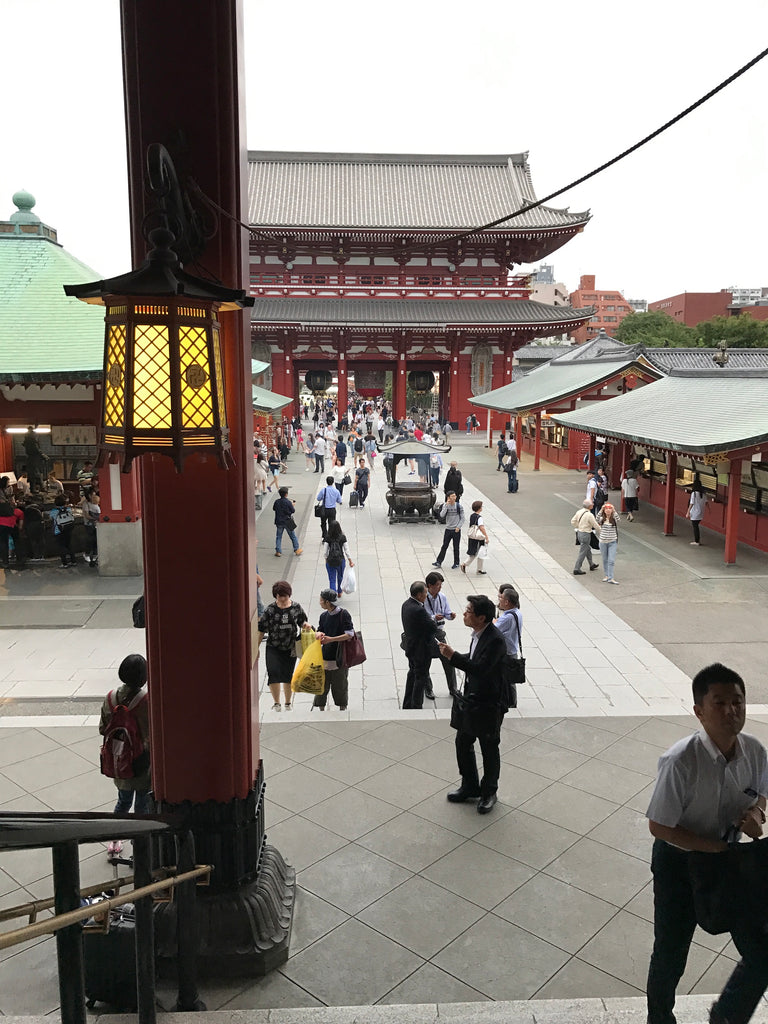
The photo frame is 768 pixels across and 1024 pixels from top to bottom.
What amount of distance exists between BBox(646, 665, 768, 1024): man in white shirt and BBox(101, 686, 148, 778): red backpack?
3.16 metres

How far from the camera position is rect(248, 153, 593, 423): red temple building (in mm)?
37312

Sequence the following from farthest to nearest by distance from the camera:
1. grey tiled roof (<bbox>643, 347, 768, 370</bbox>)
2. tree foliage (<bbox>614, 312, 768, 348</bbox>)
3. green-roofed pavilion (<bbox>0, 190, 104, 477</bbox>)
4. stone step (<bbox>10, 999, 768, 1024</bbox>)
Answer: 1. tree foliage (<bbox>614, 312, 768, 348</bbox>)
2. grey tiled roof (<bbox>643, 347, 768, 370</bbox>)
3. green-roofed pavilion (<bbox>0, 190, 104, 477</bbox>)
4. stone step (<bbox>10, 999, 768, 1024</bbox>)

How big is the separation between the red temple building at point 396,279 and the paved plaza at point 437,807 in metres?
28.5

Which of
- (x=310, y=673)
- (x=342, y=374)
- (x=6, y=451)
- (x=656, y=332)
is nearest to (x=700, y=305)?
(x=656, y=332)

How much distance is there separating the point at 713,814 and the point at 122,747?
3447mm

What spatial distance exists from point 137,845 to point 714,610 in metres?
10.2

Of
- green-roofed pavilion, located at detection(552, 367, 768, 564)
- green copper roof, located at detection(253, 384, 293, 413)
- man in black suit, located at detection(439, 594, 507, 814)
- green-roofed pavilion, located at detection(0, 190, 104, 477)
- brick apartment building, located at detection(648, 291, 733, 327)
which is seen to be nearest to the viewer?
man in black suit, located at detection(439, 594, 507, 814)

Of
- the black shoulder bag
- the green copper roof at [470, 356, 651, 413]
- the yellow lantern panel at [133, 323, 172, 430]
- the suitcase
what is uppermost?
the green copper roof at [470, 356, 651, 413]

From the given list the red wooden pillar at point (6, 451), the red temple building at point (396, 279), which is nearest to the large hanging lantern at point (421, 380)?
the red temple building at point (396, 279)

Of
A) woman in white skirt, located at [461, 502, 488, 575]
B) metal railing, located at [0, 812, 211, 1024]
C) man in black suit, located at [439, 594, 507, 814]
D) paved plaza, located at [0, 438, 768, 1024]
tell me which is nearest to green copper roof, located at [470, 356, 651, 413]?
woman in white skirt, located at [461, 502, 488, 575]

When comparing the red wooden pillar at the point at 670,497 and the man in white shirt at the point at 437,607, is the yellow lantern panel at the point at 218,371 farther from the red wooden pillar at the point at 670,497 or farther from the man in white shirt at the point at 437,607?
the red wooden pillar at the point at 670,497

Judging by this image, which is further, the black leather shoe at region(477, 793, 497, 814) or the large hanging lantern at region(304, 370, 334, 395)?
the large hanging lantern at region(304, 370, 334, 395)

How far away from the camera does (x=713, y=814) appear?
121 inches

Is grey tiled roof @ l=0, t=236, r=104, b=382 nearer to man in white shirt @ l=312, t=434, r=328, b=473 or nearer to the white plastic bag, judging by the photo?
the white plastic bag
